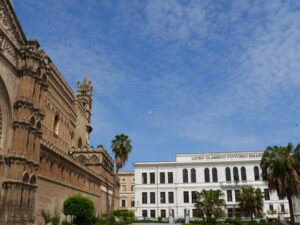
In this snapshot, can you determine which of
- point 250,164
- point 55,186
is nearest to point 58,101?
point 55,186

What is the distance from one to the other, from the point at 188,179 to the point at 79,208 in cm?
4072

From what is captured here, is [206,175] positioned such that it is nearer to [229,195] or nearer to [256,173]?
[229,195]

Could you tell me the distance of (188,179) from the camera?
227 ft

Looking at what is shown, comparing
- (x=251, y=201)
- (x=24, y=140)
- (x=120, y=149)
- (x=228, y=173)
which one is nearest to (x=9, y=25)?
(x=24, y=140)

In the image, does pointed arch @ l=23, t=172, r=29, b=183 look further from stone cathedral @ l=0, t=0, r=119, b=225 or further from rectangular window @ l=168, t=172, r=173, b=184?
rectangular window @ l=168, t=172, r=173, b=184

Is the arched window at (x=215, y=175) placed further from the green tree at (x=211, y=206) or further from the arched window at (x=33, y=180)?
the arched window at (x=33, y=180)

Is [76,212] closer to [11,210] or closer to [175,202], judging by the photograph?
[11,210]

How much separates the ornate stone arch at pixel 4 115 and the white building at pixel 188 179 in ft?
155

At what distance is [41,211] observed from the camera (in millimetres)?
30016

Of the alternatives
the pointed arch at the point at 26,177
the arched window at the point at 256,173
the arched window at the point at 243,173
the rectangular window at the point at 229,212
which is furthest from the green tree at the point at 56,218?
the arched window at the point at 256,173

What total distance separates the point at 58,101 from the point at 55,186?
52.8 ft

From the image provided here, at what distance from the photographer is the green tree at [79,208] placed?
32031mm

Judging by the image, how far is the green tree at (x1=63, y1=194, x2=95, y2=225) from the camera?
32.0 meters

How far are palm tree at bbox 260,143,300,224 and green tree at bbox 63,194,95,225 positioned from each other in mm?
21193
